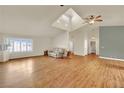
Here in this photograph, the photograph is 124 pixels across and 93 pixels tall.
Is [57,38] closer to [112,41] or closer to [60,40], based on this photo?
[60,40]

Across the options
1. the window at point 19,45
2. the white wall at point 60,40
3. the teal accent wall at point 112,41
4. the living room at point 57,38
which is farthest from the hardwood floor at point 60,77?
the white wall at point 60,40

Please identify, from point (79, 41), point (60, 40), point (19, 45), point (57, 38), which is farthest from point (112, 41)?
point (19, 45)

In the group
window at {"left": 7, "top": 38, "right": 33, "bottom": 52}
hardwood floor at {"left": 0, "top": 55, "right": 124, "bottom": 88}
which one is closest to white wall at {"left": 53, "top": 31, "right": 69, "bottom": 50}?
window at {"left": 7, "top": 38, "right": 33, "bottom": 52}

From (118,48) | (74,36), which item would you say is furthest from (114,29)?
(74,36)

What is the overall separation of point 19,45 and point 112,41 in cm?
738

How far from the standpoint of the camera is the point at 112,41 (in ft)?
31.7

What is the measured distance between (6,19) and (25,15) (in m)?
0.92

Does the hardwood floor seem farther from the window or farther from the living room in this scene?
the window

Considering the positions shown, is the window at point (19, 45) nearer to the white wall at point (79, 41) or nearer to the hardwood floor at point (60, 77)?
the hardwood floor at point (60, 77)

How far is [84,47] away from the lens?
1224cm

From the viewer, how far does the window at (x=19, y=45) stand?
869 cm

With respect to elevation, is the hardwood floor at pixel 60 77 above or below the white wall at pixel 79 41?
below

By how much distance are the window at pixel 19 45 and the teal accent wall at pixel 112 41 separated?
621 cm
